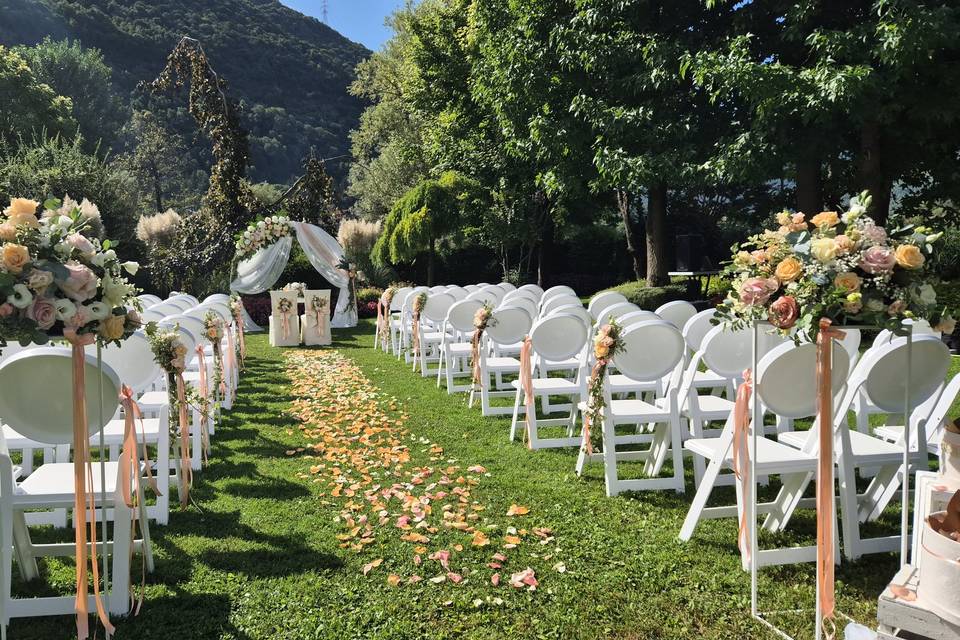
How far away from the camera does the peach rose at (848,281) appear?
246 cm

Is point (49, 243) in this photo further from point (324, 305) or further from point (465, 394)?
point (324, 305)

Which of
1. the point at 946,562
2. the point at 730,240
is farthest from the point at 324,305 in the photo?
the point at 730,240

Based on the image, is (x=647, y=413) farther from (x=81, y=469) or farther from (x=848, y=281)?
(x=81, y=469)

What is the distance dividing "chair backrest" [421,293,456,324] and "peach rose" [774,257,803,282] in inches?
293

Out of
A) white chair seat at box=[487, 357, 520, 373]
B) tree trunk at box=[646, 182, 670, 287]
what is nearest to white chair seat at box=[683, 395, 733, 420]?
white chair seat at box=[487, 357, 520, 373]

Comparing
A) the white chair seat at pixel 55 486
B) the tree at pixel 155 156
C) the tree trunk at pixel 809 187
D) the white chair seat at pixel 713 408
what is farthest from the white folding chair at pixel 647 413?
the tree at pixel 155 156

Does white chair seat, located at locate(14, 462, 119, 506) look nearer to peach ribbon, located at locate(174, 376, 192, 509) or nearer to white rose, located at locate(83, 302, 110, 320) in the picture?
white rose, located at locate(83, 302, 110, 320)

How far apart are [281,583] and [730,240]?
76.3 ft

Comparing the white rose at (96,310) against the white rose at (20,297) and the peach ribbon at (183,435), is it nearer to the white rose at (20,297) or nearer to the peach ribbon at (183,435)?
the white rose at (20,297)

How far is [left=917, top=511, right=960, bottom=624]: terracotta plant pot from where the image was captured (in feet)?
6.14

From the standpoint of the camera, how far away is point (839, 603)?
3.04 metres

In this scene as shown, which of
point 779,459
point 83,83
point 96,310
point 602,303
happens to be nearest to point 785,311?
point 779,459

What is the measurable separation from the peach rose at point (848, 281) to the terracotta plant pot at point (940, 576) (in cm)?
86

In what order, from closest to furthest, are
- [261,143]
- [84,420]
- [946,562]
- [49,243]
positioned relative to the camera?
[946,562]
[49,243]
[84,420]
[261,143]
